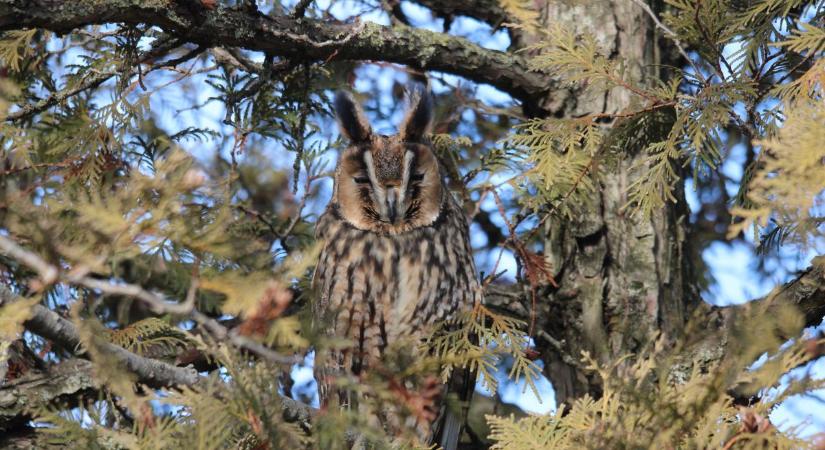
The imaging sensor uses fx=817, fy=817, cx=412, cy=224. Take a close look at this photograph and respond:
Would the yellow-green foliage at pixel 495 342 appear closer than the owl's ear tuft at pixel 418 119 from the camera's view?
Yes

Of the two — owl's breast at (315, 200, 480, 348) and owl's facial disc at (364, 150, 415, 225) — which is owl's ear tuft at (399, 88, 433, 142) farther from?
owl's breast at (315, 200, 480, 348)

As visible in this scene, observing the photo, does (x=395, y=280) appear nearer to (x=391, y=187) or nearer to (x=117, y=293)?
(x=391, y=187)

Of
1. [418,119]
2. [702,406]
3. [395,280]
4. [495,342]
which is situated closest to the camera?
[702,406]

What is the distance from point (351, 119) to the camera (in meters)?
3.32

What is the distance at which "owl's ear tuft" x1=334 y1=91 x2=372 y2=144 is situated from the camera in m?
3.30

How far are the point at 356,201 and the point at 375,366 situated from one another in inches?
63.7

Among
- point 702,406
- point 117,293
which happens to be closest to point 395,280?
point 702,406

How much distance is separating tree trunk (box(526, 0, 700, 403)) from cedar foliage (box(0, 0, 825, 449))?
0.41ft

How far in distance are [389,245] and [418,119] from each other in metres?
0.53

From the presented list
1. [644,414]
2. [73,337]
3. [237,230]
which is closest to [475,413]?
[237,230]

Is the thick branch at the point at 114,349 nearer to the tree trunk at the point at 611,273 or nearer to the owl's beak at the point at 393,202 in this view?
the owl's beak at the point at 393,202

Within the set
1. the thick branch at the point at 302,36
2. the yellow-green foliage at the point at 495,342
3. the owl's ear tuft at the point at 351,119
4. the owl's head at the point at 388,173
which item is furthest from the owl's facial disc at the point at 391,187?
the yellow-green foliage at the point at 495,342

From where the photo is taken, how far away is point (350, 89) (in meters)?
3.62

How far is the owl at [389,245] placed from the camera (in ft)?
10.5
